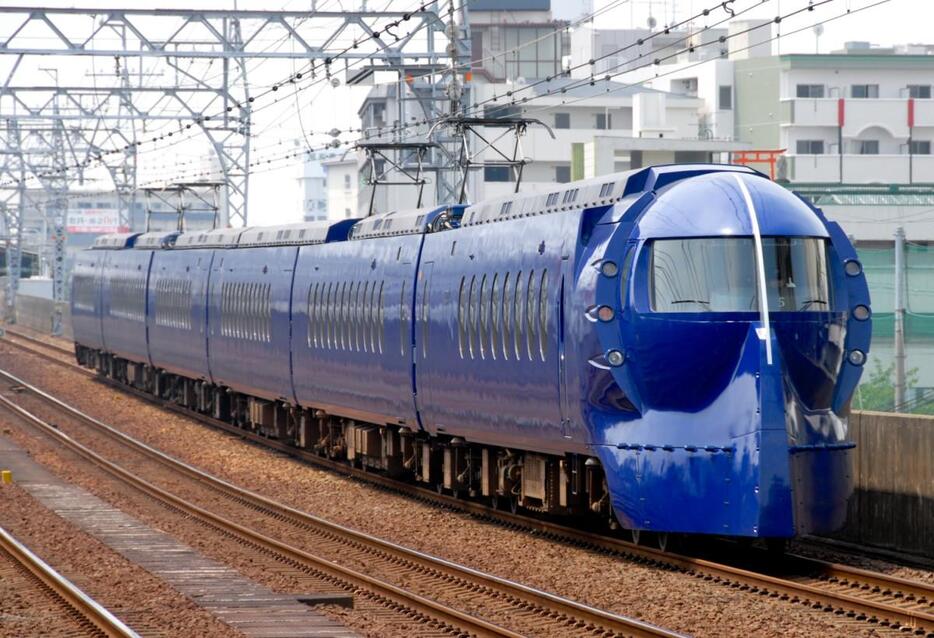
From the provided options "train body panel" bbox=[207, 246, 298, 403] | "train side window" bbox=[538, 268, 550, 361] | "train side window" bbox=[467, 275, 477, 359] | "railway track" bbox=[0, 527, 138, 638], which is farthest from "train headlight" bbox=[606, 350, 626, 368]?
"train body panel" bbox=[207, 246, 298, 403]

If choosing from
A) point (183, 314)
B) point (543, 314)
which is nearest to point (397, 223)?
point (543, 314)

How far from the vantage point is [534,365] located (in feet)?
56.2

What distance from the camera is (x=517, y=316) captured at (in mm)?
17609

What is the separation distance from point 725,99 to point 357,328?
57.3 meters

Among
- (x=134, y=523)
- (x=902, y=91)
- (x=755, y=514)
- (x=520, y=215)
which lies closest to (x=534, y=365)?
(x=520, y=215)

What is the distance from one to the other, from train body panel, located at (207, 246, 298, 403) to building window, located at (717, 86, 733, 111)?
48231 millimetres

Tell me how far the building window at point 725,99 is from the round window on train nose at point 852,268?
64186mm

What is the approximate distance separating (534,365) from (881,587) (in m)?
4.73

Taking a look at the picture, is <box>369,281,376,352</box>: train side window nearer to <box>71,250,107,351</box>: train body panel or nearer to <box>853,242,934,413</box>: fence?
<box>853,242,934,413</box>: fence

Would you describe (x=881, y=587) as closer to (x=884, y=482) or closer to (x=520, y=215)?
(x=884, y=482)

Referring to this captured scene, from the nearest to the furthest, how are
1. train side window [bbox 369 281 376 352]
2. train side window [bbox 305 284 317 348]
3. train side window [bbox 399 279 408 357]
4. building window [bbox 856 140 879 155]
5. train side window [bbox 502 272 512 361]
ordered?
1. train side window [bbox 502 272 512 361]
2. train side window [bbox 399 279 408 357]
3. train side window [bbox 369 281 376 352]
4. train side window [bbox 305 284 317 348]
5. building window [bbox 856 140 879 155]

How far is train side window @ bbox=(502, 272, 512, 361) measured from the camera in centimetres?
1786

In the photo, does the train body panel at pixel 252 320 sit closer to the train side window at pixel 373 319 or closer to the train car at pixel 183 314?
the train car at pixel 183 314

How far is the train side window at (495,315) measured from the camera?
1825 cm
